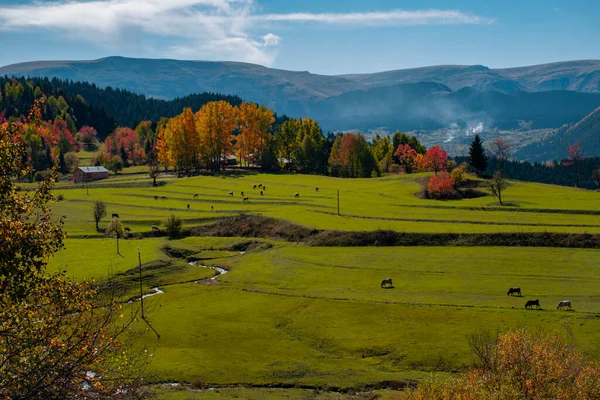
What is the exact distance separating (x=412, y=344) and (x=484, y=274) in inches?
1120

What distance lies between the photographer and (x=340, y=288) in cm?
7881

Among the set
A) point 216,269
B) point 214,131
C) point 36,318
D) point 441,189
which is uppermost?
point 214,131

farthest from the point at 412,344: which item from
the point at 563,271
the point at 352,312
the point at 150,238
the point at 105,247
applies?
the point at 150,238

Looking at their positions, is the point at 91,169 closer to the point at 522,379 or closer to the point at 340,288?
the point at 340,288

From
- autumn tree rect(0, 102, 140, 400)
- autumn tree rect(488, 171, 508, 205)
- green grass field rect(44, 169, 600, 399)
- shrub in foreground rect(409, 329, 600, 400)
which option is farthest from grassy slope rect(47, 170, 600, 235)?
autumn tree rect(0, 102, 140, 400)

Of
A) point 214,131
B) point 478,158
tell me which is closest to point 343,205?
point 478,158

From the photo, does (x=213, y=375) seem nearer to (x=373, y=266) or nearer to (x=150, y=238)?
(x=373, y=266)

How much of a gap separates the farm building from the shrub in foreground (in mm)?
173713

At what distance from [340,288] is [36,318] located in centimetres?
5914

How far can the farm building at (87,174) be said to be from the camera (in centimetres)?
19150

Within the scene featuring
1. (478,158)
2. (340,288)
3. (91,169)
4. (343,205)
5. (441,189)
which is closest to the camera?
(340,288)

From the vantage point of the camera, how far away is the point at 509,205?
125 meters

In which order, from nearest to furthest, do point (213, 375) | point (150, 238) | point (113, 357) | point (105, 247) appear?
point (113, 357)
point (213, 375)
point (105, 247)
point (150, 238)

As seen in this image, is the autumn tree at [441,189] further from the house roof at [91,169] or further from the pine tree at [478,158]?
the house roof at [91,169]
